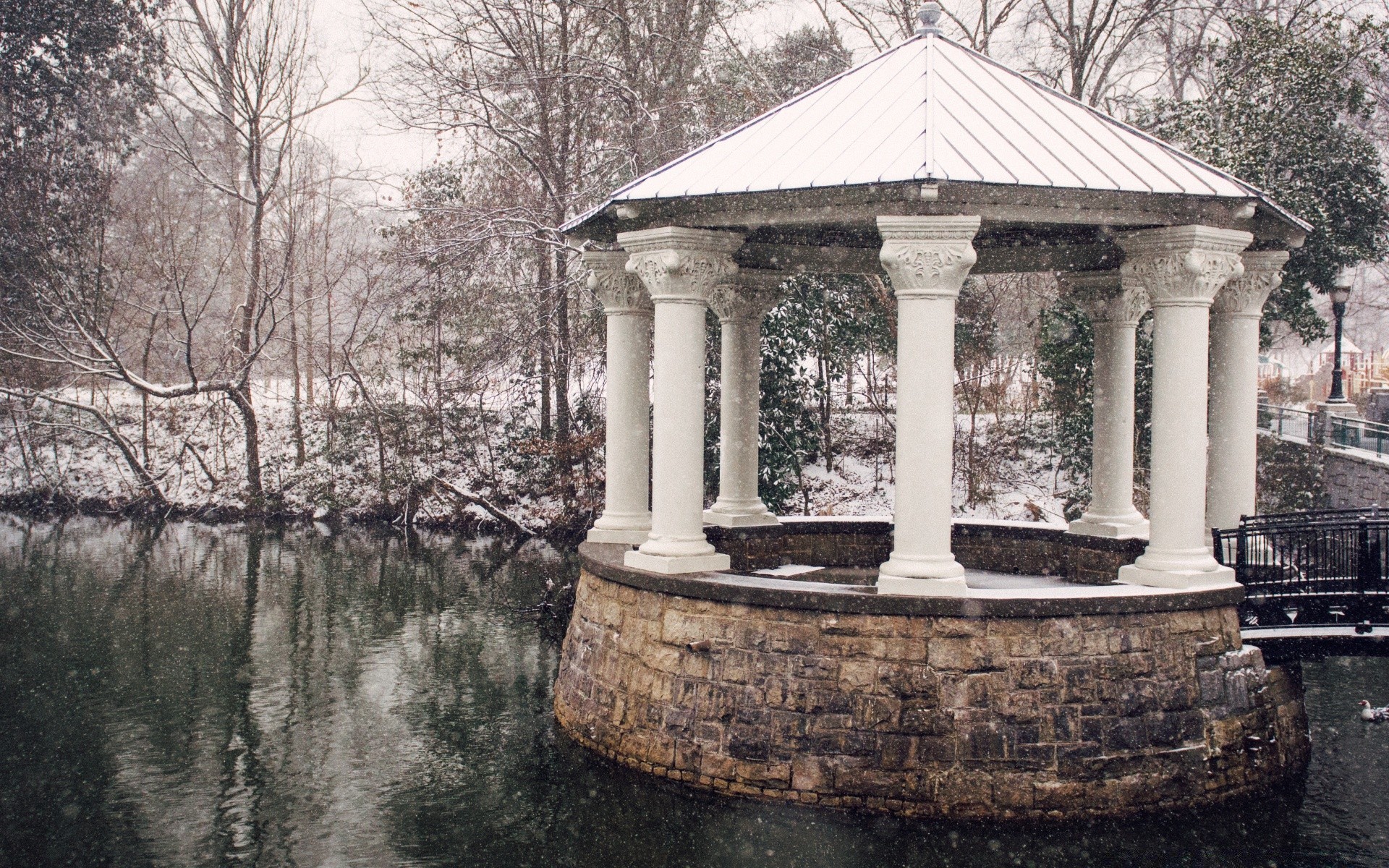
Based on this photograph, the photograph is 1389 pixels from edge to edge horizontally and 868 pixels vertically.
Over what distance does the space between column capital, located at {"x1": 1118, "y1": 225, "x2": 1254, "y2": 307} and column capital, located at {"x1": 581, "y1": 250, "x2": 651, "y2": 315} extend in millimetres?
3959

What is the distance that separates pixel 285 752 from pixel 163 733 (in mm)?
1297

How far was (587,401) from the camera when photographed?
22891 mm

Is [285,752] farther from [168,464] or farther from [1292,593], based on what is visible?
[168,464]

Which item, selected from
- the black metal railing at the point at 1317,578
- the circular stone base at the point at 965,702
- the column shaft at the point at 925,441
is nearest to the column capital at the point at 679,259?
the column shaft at the point at 925,441

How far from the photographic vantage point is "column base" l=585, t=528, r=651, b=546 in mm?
10398

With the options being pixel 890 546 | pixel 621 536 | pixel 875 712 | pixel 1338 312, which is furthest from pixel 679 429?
pixel 1338 312

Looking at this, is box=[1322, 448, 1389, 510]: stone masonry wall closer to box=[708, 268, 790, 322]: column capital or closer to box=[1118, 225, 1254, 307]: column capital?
box=[708, 268, 790, 322]: column capital

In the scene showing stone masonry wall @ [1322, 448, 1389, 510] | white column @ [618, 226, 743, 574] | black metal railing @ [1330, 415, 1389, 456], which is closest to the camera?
white column @ [618, 226, 743, 574]

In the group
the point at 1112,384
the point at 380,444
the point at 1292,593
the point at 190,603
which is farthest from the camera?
the point at 380,444

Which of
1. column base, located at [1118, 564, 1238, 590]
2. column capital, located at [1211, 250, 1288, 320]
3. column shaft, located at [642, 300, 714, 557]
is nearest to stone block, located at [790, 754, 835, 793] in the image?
column shaft, located at [642, 300, 714, 557]

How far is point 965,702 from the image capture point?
7520mm

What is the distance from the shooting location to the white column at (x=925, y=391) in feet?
25.4

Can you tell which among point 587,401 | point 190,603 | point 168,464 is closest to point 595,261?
point 190,603

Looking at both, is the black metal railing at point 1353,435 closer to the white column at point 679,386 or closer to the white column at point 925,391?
the white column at point 925,391
